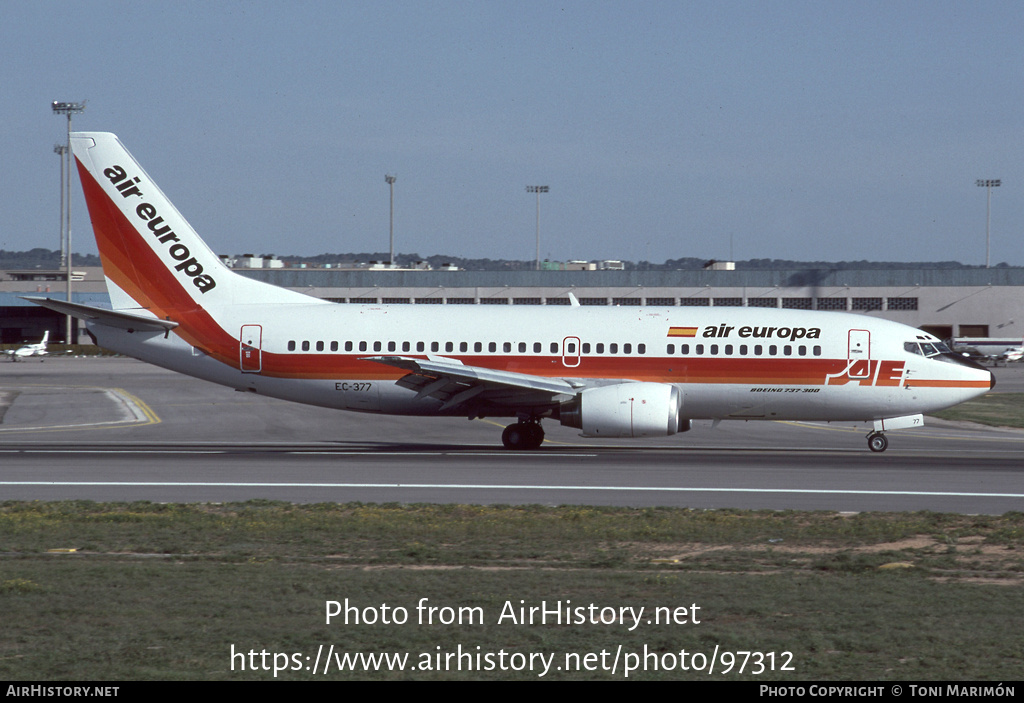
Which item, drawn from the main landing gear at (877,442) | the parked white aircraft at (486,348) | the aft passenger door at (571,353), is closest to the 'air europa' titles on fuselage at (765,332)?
the parked white aircraft at (486,348)

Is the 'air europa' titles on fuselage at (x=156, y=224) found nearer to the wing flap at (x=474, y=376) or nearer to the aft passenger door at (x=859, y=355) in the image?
the wing flap at (x=474, y=376)

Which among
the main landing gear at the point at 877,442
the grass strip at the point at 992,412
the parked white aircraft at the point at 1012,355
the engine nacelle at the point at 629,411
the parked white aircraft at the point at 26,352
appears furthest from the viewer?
the parked white aircraft at the point at 1012,355

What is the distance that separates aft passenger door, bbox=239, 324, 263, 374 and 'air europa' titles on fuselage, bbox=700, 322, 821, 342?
1281 centimetres

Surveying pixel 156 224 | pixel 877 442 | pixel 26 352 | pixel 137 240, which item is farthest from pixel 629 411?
pixel 26 352

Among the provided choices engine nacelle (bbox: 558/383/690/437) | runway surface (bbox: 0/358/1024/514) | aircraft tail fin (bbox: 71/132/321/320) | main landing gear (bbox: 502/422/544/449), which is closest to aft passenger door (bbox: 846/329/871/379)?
runway surface (bbox: 0/358/1024/514)

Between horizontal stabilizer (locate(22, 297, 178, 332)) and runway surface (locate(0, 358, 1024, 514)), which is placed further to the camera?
horizontal stabilizer (locate(22, 297, 178, 332))

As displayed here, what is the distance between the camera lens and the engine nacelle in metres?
27.4

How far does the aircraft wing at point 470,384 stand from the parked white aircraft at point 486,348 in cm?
6

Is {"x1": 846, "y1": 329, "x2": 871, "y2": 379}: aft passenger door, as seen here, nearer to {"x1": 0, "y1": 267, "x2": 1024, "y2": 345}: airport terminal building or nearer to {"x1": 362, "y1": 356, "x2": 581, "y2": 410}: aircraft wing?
{"x1": 362, "y1": 356, "x2": 581, "y2": 410}: aircraft wing

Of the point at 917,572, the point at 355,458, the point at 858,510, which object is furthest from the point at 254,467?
the point at 917,572

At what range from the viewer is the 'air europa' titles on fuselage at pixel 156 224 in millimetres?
30938

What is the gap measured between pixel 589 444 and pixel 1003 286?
80463mm

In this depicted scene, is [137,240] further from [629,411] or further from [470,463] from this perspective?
[629,411]

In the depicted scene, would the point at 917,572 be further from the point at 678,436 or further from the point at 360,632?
the point at 678,436
